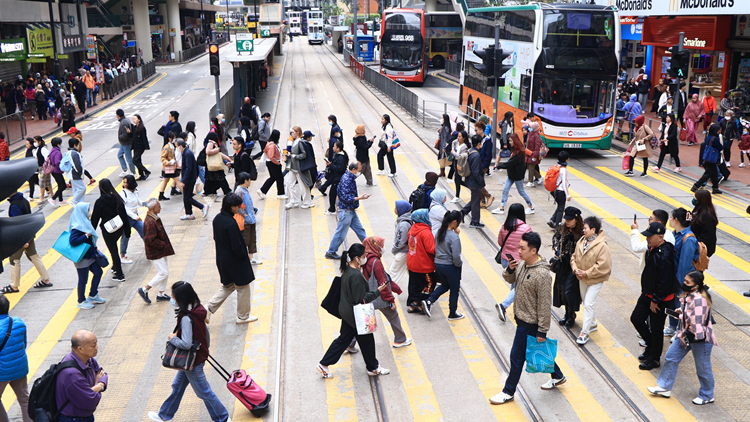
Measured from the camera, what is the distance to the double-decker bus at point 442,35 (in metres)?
46.3

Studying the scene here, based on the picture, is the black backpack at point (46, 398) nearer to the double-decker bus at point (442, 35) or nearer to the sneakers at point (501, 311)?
the sneakers at point (501, 311)

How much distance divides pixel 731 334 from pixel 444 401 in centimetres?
414

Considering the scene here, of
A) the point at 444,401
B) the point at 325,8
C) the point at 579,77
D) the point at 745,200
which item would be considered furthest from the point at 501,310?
the point at 325,8

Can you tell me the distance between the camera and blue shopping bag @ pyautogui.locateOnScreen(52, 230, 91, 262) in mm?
8781

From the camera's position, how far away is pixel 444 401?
689 centimetres

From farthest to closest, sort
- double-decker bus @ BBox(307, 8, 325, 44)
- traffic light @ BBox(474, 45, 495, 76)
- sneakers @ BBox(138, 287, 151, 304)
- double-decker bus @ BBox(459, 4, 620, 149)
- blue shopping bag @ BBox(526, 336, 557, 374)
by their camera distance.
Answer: double-decker bus @ BBox(307, 8, 325, 44) → double-decker bus @ BBox(459, 4, 620, 149) → traffic light @ BBox(474, 45, 495, 76) → sneakers @ BBox(138, 287, 151, 304) → blue shopping bag @ BBox(526, 336, 557, 374)

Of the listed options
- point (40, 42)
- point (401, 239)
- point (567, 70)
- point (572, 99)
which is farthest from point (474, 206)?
point (40, 42)

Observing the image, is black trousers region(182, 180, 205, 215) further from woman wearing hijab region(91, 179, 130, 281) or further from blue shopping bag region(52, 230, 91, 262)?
blue shopping bag region(52, 230, 91, 262)

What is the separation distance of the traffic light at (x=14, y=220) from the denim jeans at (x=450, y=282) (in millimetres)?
5762

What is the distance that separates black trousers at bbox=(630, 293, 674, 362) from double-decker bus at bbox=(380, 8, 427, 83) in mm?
32269

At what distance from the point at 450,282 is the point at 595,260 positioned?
1.86 m

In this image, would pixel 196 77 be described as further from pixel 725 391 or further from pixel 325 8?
pixel 325 8

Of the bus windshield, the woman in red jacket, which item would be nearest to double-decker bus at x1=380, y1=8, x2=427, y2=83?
the bus windshield

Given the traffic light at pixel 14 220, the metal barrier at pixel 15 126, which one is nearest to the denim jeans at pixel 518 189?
the traffic light at pixel 14 220
